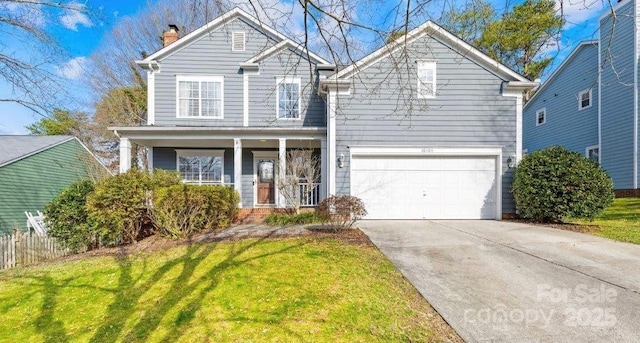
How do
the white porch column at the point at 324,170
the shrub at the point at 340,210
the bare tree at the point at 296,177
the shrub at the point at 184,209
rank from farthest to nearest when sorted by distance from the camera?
1. the white porch column at the point at 324,170
2. the bare tree at the point at 296,177
3. the shrub at the point at 340,210
4. the shrub at the point at 184,209

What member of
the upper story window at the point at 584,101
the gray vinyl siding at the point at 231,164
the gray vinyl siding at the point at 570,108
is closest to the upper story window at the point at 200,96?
the gray vinyl siding at the point at 231,164

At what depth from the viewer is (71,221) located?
275 inches

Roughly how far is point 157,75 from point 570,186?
1476 centimetres

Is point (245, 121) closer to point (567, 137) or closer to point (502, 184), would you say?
point (502, 184)

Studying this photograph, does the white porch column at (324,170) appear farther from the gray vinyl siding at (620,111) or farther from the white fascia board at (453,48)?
the gray vinyl siding at (620,111)

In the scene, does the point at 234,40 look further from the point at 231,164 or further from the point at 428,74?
the point at 428,74

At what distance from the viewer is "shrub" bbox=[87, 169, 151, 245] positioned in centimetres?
676

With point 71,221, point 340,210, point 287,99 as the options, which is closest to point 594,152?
point 340,210

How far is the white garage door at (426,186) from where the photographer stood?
32.0 feet

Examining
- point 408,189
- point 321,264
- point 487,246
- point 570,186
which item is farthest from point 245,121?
point 570,186

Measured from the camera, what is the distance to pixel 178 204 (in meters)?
6.98

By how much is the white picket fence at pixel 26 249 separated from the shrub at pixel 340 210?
6346 millimetres

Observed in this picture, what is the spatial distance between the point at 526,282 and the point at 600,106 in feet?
49.5

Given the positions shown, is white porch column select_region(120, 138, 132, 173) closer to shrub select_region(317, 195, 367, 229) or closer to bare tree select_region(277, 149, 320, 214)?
bare tree select_region(277, 149, 320, 214)
